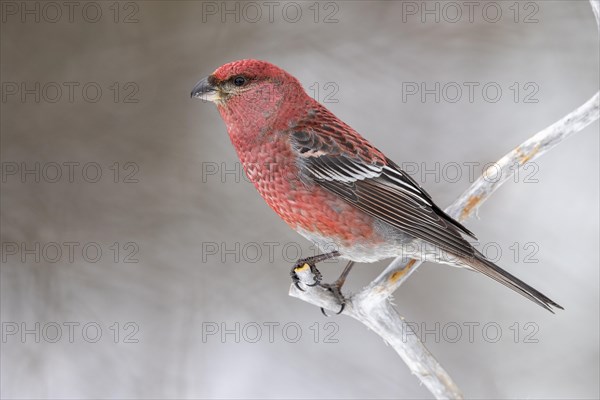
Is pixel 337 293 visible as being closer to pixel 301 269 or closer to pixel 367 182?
pixel 301 269

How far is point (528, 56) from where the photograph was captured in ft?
18.0

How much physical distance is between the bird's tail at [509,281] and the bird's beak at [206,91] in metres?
1.26

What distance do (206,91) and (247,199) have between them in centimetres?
199

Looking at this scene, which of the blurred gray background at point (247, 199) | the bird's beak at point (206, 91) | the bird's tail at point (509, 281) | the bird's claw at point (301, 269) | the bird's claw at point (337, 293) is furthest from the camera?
the blurred gray background at point (247, 199)

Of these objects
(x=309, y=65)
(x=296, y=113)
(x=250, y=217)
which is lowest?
(x=250, y=217)

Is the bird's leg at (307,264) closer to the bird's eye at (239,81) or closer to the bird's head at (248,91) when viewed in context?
the bird's head at (248,91)

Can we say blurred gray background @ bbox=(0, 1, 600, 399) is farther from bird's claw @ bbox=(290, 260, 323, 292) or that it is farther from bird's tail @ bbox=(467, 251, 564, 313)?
bird's tail @ bbox=(467, 251, 564, 313)

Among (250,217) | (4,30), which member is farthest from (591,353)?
(4,30)

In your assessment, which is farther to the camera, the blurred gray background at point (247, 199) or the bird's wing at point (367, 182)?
the blurred gray background at point (247, 199)

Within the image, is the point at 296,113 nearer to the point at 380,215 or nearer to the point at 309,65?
the point at 380,215

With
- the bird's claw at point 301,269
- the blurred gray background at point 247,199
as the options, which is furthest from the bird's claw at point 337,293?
the blurred gray background at point 247,199

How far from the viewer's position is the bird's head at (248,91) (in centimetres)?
325

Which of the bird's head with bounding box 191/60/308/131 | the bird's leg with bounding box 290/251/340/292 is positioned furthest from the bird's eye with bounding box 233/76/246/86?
the bird's leg with bounding box 290/251/340/292

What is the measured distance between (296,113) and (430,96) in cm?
219
